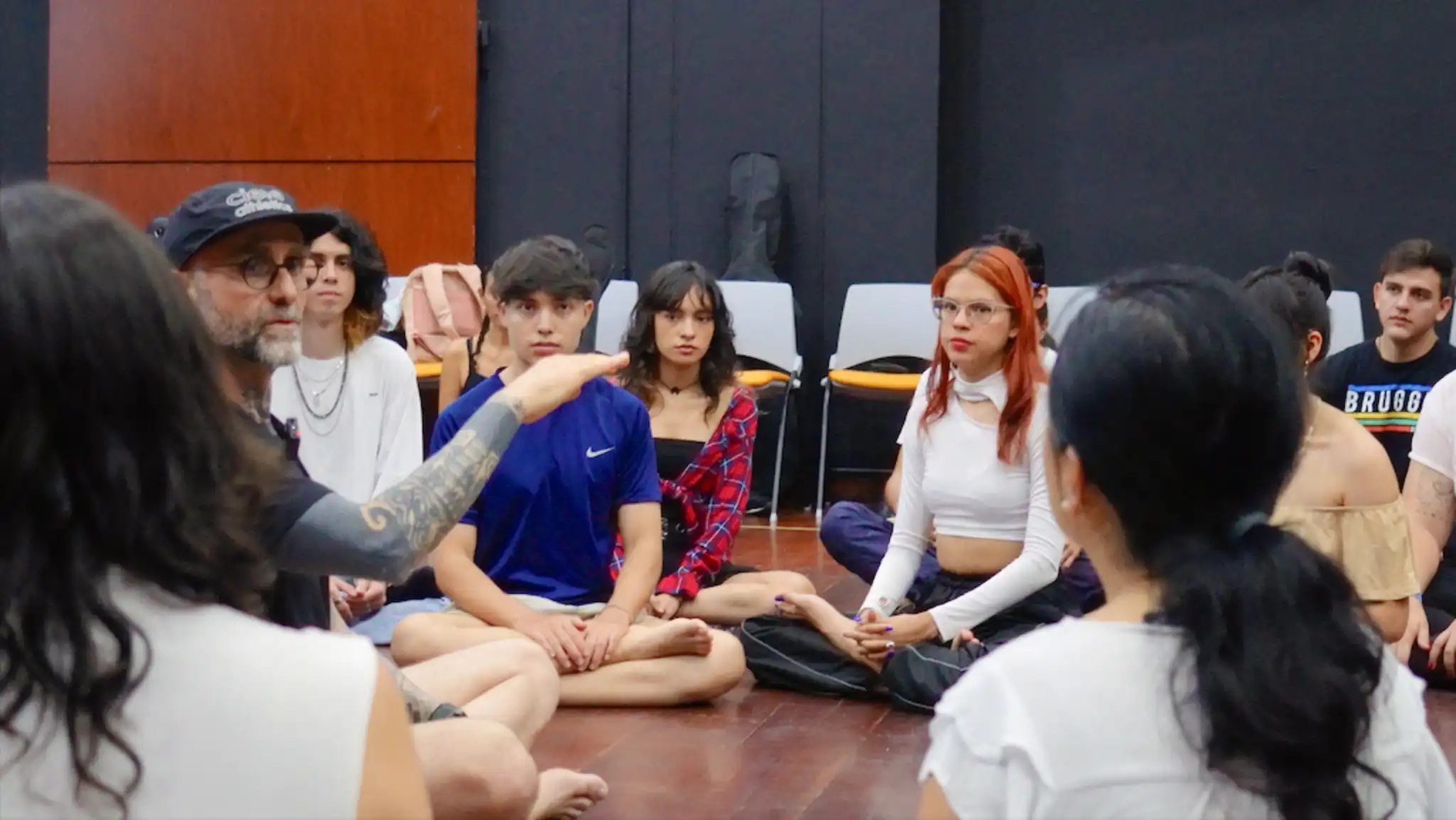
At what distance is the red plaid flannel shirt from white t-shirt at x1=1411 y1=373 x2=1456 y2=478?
1.52 m

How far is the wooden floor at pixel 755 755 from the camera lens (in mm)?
2451

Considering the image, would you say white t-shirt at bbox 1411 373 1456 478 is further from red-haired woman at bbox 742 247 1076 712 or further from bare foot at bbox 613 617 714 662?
bare foot at bbox 613 617 714 662

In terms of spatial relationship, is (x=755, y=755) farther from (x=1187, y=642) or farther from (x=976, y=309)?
(x=1187, y=642)

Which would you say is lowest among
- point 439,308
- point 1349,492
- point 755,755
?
point 755,755

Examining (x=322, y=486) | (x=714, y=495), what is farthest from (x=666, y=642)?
(x=322, y=486)

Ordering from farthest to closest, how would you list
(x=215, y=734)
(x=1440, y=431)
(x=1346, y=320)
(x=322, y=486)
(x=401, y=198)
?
(x=401, y=198) → (x=1346, y=320) → (x=1440, y=431) → (x=322, y=486) → (x=215, y=734)

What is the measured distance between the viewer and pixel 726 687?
3.16m

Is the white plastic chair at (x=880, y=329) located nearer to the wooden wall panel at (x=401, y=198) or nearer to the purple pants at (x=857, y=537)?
the wooden wall panel at (x=401, y=198)

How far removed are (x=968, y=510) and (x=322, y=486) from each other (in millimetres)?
1792

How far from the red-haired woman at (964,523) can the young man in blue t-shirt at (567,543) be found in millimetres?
266

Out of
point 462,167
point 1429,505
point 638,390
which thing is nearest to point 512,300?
point 638,390

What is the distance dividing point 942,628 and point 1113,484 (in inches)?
83.0

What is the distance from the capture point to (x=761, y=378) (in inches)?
222

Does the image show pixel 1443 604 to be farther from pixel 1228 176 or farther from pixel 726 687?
pixel 1228 176
